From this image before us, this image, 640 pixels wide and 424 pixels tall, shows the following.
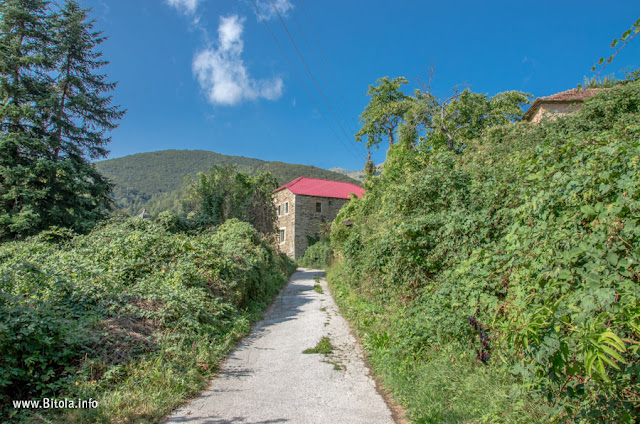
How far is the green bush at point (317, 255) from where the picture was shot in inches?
1039

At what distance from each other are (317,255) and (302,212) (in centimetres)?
501

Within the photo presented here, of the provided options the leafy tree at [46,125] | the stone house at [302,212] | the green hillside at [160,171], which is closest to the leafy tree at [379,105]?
the stone house at [302,212]

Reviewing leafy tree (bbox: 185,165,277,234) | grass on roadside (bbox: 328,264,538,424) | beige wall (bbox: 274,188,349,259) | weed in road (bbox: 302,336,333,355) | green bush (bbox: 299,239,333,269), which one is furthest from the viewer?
beige wall (bbox: 274,188,349,259)

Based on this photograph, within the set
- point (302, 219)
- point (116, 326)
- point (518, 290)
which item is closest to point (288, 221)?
point (302, 219)

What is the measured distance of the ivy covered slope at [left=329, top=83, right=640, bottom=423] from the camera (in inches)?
92.8

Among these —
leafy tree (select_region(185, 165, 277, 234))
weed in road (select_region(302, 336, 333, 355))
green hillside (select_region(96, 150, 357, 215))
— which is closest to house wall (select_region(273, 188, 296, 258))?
leafy tree (select_region(185, 165, 277, 234))

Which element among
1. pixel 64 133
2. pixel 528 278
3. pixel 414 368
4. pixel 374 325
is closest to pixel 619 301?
pixel 528 278

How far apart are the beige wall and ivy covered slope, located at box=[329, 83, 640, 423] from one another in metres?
22.8

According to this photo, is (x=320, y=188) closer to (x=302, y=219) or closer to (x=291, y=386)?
(x=302, y=219)

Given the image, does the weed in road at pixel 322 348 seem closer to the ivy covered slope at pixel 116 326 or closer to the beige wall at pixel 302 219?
the ivy covered slope at pixel 116 326

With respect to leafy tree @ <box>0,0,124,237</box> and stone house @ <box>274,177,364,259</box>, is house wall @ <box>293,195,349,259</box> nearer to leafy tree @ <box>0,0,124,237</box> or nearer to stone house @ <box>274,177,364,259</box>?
stone house @ <box>274,177,364,259</box>

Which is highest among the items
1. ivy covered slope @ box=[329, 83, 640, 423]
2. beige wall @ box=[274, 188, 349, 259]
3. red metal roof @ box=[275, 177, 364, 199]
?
red metal roof @ box=[275, 177, 364, 199]

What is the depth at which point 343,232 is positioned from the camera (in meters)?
19.9

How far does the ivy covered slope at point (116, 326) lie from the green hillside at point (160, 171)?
70252 millimetres
